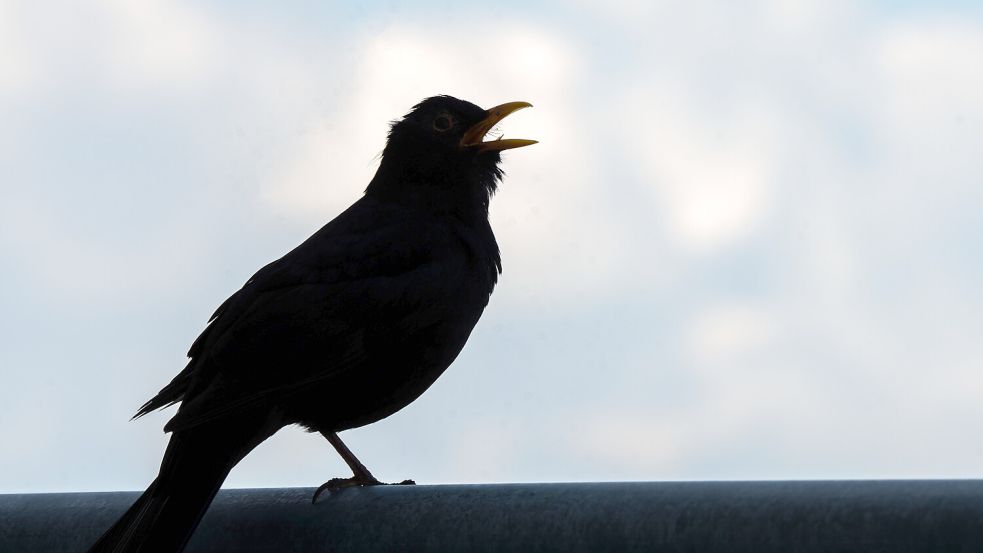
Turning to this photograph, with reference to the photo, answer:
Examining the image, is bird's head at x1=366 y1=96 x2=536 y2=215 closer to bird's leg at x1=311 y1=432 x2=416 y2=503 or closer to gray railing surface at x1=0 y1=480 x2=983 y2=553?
bird's leg at x1=311 y1=432 x2=416 y2=503

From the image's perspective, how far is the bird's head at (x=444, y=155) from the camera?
5227mm

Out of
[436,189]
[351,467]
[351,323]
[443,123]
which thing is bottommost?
[351,467]

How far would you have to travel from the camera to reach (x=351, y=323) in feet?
13.9

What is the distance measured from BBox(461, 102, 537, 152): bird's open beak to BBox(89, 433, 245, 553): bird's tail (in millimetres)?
2346

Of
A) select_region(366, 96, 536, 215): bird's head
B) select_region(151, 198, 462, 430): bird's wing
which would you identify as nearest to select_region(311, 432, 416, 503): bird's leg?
select_region(151, 198, 462, 430): bird's wing

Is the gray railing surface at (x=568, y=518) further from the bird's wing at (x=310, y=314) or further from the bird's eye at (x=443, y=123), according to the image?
the bird's eye at (x=443, y=123)

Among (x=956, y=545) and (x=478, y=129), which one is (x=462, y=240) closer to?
(x=478, y=129)

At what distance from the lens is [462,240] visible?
4.92 metres

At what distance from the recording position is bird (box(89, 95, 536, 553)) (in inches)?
139

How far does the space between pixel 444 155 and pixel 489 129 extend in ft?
0.85

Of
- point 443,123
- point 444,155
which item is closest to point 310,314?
point 444,155

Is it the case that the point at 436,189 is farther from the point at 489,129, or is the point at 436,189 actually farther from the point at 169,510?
the point at 169,510

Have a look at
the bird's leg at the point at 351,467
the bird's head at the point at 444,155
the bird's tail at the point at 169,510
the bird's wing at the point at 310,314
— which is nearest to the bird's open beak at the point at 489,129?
the bird's head at the point at 444,155

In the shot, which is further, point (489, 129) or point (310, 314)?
point (489, 129)
